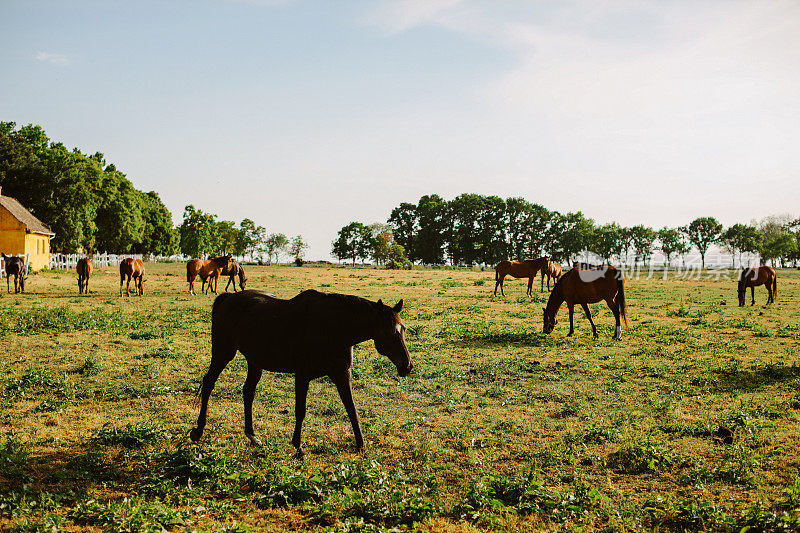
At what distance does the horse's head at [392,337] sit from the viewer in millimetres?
7188

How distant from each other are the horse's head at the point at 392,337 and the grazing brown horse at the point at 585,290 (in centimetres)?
1132

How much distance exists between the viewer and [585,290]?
17.6 metres

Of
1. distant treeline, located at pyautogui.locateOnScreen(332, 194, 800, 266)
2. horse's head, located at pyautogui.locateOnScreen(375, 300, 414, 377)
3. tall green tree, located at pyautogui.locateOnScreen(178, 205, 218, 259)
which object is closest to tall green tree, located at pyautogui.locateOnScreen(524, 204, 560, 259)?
distant treeline, located at pyautogui.locateOnScreen(332, 194, 800, 266)

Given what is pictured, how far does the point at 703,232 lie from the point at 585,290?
469 ft

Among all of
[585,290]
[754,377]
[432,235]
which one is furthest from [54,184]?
[432,235]

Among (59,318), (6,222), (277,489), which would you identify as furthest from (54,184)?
(277,489)

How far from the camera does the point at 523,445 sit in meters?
7.75

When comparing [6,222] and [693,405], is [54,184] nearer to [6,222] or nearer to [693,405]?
[6,222]

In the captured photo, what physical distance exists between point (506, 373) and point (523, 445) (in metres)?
4.51

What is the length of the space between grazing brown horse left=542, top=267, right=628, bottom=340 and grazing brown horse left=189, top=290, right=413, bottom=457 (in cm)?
1141

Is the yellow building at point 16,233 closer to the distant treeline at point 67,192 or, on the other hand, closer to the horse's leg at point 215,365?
the distant treeline at point 67,192

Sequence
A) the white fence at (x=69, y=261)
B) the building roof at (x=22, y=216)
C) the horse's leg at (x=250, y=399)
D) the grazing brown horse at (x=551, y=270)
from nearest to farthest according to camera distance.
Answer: the horse's leg at (x=250, y=399) < the grazing brown horse at (x=551, y=270) < the building roof at (x=22, y=216) < the white fence at (x=69, y=261)

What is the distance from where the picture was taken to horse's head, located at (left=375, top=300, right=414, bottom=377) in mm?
7188

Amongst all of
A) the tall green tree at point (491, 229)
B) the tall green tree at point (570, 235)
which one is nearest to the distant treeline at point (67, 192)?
the tall green tree at point (491, 229)
